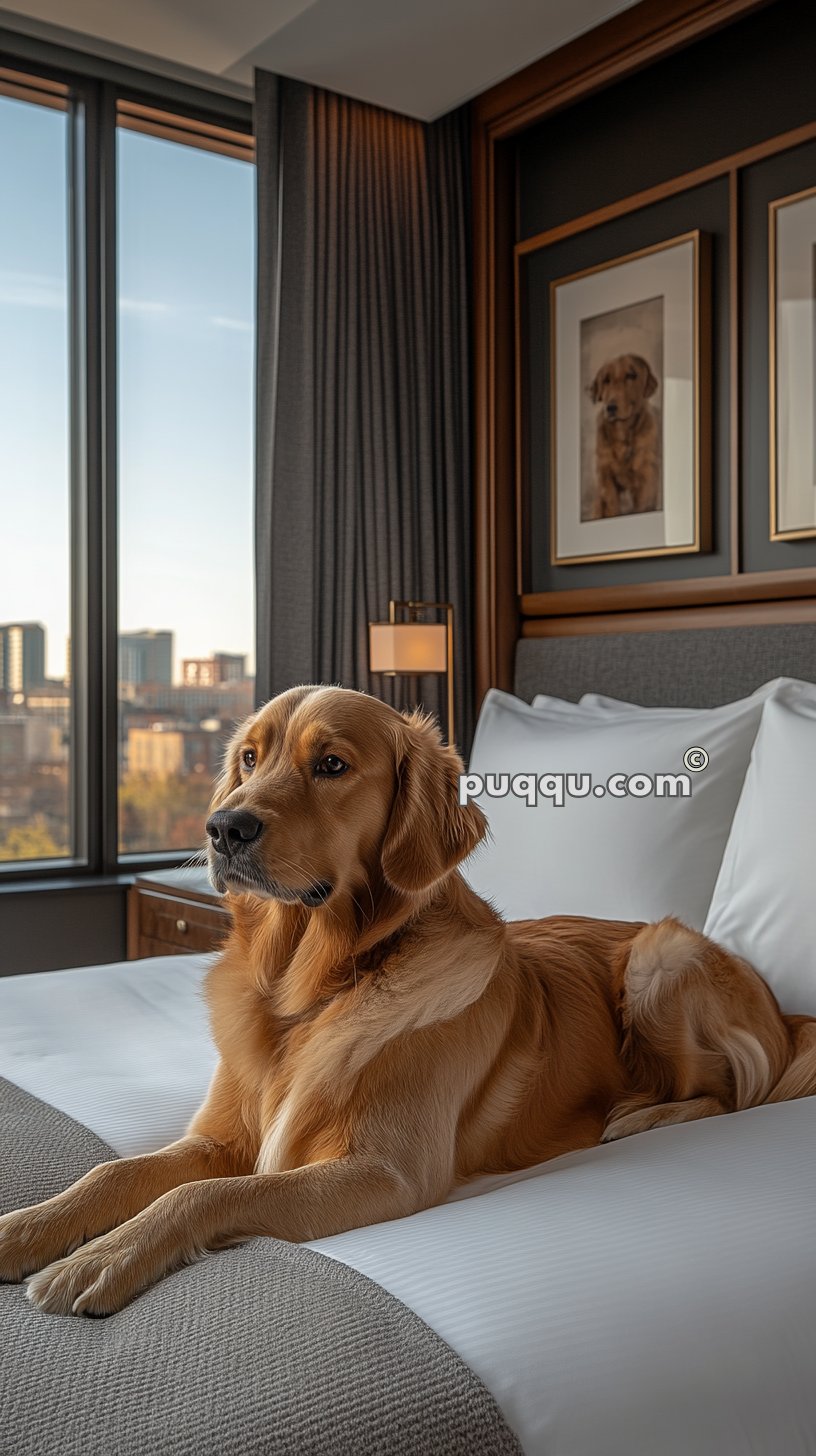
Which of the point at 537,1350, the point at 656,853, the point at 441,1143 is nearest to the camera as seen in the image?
the point at 537,1350

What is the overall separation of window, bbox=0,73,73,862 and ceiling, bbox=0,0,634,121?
313 mm

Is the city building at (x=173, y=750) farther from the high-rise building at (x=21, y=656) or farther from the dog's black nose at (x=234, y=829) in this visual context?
the dog's black nose at (x=234, y=829)

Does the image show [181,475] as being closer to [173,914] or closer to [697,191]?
[173,914]

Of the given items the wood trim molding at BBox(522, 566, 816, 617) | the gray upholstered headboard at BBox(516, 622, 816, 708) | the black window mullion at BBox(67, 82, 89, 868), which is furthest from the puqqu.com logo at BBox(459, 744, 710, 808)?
the black window mullion at BBox(67, 82, 89, 868)

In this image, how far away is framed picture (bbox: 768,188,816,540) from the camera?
286 centimetres

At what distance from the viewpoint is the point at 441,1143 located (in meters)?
1.40

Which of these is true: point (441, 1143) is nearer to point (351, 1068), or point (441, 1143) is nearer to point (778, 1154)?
point (351, 1068)

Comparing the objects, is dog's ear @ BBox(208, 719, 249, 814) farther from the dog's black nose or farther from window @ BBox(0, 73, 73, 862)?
window @ BBox(0, 73, 73, 862)

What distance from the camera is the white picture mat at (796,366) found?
9.37 ft

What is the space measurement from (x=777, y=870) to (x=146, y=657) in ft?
7.69

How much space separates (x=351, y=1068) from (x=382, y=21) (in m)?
2.84

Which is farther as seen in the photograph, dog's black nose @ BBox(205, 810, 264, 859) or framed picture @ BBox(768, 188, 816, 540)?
framed picture @ BBox(768, 188, 816, 540)

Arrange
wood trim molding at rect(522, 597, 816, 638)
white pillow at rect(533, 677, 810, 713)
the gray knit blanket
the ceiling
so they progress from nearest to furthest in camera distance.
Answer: the gray knit blanket, white pillow at rect(533, 677, 810, 713), wood trim molding at rect(522, 597, 816, 638), the ceiling

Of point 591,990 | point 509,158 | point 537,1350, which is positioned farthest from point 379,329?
point 537,1350
